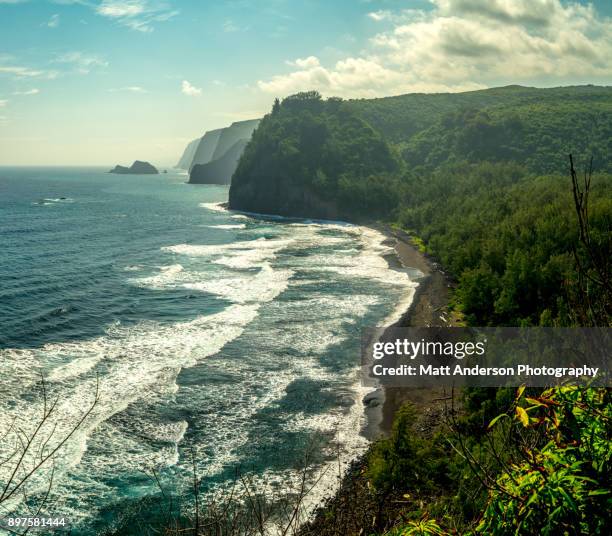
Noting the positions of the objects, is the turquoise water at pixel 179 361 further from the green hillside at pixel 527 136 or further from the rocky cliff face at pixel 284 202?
the green hillside at pixel 527 136

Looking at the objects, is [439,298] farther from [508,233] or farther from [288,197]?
[288,197]

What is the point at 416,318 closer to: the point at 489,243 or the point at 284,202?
the point at 489,243

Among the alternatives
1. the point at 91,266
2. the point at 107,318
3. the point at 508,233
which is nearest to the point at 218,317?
the point at 107,318

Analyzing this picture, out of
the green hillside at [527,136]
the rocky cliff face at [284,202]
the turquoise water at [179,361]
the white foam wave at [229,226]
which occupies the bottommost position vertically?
the turquoise water at [179,361]

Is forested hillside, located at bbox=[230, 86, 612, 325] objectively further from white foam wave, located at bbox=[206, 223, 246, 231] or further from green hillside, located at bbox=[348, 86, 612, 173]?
white foam wave, located at bbox=[206, 223, 246, 231]

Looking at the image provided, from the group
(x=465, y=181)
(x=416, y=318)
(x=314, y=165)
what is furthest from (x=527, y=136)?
(x=416, y=318)

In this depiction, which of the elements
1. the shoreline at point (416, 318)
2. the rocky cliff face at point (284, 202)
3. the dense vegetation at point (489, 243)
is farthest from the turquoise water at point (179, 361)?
the rocky cliff face at point (284, 202)
